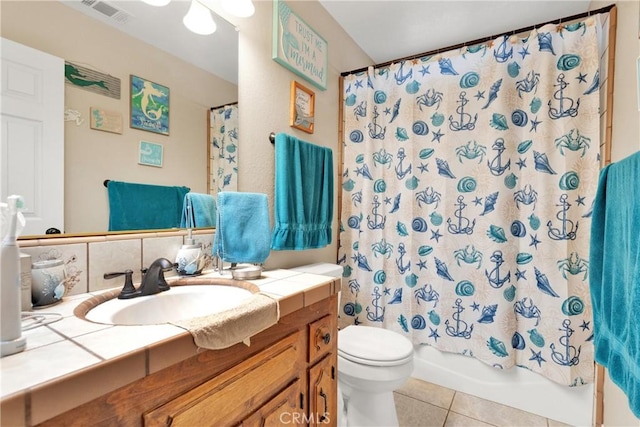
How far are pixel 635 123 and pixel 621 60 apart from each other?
0.41m

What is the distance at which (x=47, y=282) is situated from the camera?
702mm

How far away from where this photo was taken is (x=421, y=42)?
6.89 ft

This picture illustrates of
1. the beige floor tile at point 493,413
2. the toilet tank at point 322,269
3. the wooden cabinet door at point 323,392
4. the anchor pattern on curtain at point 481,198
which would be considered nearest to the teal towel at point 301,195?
the toilet tank at point 322,269

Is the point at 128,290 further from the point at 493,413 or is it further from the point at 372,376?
the point at 493,413

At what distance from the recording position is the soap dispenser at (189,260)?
1.02 meters

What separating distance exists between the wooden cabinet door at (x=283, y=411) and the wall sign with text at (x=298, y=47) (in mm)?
1480

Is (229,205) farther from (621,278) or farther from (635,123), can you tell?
(635,123)

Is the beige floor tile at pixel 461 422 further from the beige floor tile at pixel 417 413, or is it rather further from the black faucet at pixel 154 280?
the black faucet at pixel 154 280

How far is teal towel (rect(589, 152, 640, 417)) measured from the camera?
710mm

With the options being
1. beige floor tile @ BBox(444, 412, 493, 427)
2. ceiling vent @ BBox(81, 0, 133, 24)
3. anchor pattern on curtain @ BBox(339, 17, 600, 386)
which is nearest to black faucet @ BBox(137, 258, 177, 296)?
ceiling vent @ BBox(81, 0, 133, 24)

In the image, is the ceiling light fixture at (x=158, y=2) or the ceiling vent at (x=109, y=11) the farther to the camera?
the ceiling light fixture at (x=158, y=2)

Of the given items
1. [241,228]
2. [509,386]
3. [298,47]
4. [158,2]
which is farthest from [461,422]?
[158,2]

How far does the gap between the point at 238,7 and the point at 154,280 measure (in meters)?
1.14

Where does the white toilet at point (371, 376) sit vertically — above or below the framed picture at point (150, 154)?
below
